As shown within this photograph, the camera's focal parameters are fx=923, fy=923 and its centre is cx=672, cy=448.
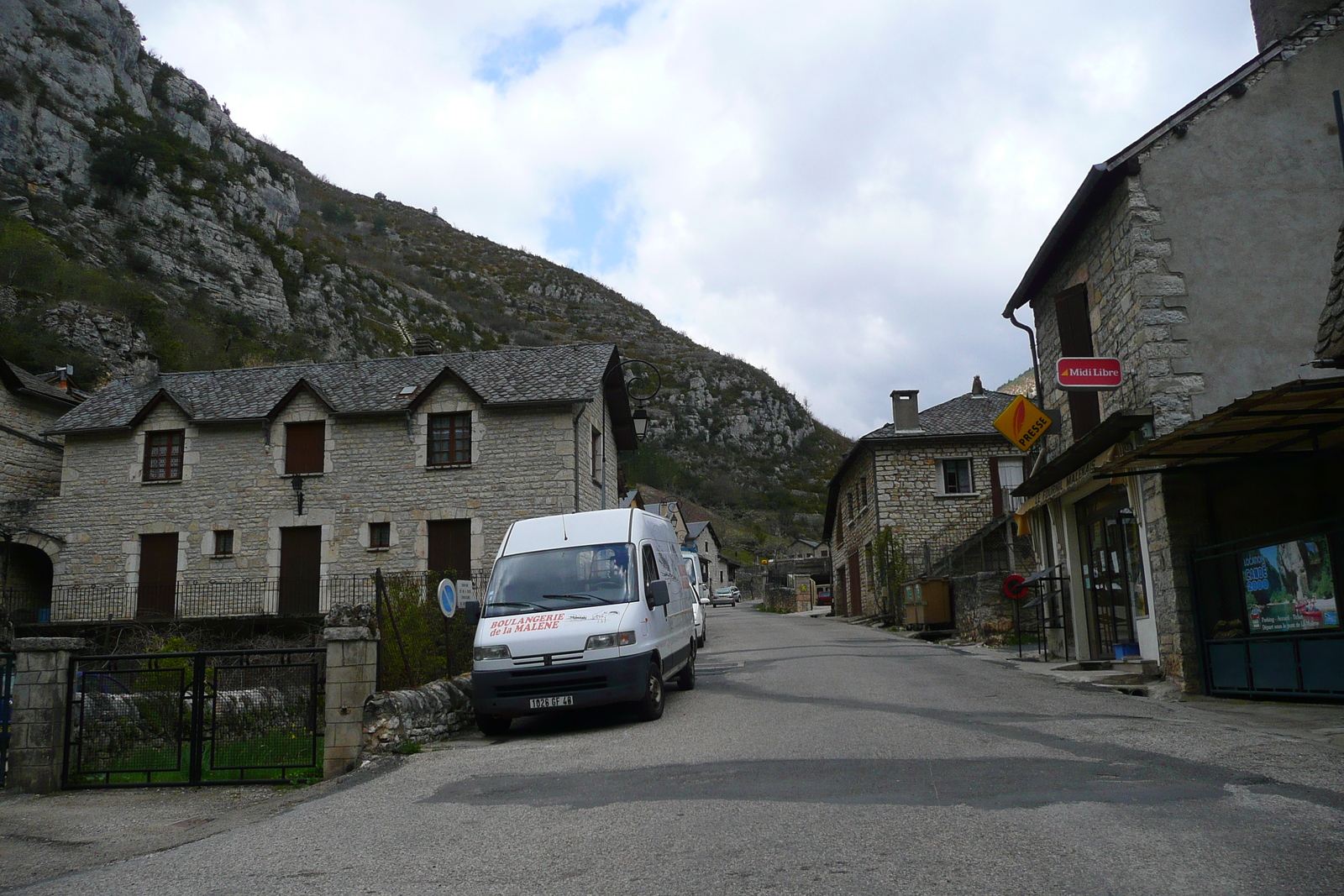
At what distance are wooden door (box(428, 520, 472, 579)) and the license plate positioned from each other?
14151mm

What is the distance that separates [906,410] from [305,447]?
18.3 metres

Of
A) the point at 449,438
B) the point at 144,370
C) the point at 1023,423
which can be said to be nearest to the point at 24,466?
the point at 144,370

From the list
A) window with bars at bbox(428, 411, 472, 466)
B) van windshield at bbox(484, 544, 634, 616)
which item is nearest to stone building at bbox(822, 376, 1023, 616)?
window with bars at bbox(428, 411, 472, 466)

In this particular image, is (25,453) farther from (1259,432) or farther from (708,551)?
(708,551)

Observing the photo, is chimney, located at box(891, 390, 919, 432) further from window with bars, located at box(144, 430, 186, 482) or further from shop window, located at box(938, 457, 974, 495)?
window with bars, located at box(144, 430, 186, 482)

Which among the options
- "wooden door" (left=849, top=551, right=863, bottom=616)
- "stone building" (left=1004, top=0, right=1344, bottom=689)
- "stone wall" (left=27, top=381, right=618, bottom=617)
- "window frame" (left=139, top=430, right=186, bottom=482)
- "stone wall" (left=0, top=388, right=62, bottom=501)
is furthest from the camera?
"wooden door" (left=849, top=551, right=863, bottom=616)

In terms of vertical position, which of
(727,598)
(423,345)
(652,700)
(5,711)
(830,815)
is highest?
(423,345)

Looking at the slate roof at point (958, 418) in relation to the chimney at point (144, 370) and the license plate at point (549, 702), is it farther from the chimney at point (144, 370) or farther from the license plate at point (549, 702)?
the chimney at point (144, 370)

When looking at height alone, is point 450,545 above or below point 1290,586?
above

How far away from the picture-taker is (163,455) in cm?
2531

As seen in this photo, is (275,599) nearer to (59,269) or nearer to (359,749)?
(359,749)

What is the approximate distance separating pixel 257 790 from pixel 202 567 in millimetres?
18227

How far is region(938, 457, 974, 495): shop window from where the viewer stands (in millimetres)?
29916

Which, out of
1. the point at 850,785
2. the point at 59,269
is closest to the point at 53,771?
the point at 850,785
